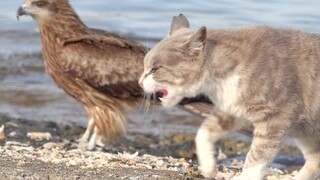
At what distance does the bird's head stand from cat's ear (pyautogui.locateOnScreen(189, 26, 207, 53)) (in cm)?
574

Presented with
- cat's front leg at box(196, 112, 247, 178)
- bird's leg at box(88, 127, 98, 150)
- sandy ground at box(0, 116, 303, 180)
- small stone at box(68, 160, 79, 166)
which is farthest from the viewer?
bird's leg at box(88, 127, 98, 150)

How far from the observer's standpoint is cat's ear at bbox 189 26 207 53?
7156 millimetres

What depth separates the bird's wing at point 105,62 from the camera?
12.2m

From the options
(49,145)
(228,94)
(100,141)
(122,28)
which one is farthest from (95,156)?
(122,28)

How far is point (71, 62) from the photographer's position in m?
12.2

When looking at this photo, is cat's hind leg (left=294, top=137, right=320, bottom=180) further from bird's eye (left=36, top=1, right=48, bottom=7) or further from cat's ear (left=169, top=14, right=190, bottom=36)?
bird's eye (left=36, top=1, right=48, bottom=7)

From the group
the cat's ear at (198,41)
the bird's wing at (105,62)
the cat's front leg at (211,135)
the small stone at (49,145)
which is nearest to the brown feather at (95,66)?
the bird's wing at (105,62)

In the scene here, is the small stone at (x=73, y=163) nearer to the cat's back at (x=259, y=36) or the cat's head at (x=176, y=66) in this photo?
the cat's head at (x=176, y=66)

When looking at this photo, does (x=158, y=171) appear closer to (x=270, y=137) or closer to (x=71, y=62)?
(x=270, y=137)

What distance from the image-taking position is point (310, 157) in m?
7.92

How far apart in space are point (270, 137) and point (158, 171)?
1.20m

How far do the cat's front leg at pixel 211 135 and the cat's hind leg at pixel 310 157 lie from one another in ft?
1.98

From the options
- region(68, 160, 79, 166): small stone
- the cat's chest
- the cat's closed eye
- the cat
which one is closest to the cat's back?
the cat

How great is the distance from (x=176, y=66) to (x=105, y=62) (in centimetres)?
525
